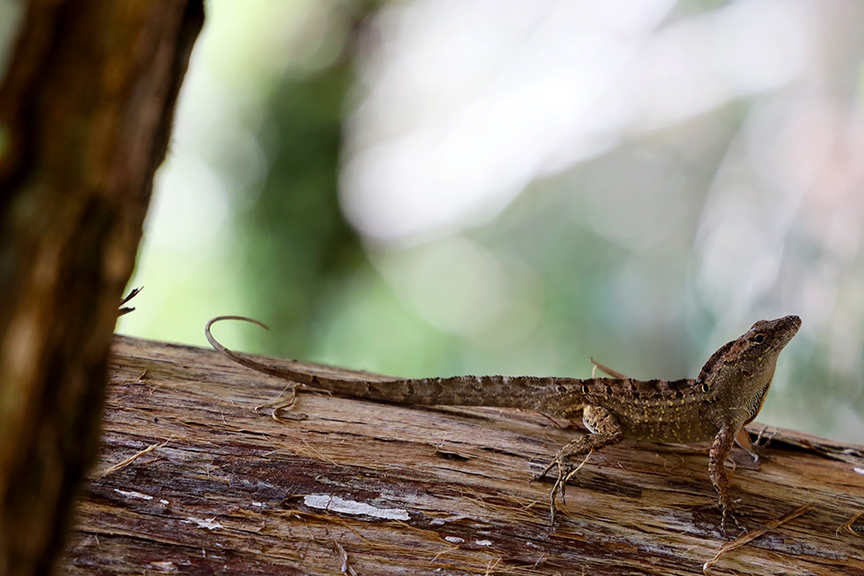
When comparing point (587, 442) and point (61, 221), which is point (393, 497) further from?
point (61, 221)

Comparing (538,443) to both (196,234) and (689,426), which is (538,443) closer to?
(689,426)

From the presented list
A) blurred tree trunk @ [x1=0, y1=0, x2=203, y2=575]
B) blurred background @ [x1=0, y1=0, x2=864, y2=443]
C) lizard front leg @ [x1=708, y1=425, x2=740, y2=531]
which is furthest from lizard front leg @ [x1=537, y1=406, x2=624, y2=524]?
blurred background @ [x1=0, y1=0, x2=864, y2=443]

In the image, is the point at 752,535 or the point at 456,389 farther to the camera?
the point at 456,389

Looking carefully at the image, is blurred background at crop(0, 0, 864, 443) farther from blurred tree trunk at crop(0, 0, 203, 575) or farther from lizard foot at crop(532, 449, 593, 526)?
blurred tree trunk at crop(0, 0, 203, 575)

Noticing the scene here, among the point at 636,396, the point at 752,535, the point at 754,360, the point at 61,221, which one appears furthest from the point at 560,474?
the point at 61,221

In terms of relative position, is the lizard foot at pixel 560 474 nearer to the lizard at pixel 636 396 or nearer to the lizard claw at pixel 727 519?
the lizard at pixel 636 396
